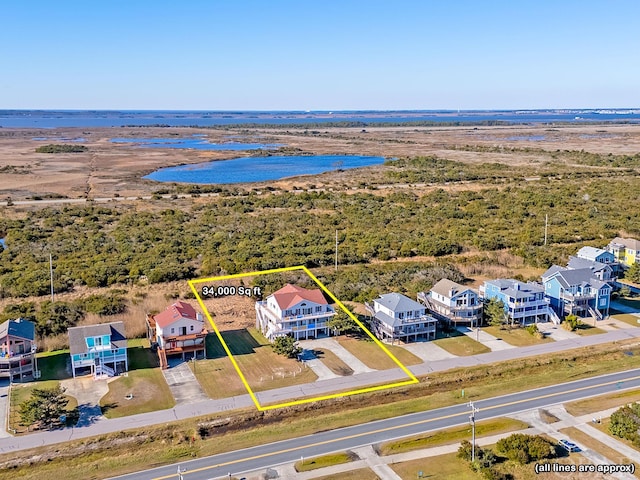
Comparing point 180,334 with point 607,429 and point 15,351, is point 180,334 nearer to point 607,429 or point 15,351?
point 15,351

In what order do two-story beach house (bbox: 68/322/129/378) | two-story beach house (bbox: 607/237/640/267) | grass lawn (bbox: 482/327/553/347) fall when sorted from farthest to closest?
two-story beach house (bbox: 607/237/640/267), grass lawn (bbox: 482/327/553/347), two-story beach house (bbox: 68/322/129/378)

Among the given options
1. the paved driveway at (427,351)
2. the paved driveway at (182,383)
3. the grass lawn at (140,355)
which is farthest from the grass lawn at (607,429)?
the grass lawn at (140,355)

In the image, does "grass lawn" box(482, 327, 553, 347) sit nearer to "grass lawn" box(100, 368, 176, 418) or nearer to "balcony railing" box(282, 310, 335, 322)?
"balcony railing" box(282, 310, 335, 322)

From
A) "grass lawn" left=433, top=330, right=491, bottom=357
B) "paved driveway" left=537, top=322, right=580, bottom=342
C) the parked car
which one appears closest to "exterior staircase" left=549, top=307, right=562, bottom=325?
"paved driveway" left=537, top=322, right=580, bottom=342

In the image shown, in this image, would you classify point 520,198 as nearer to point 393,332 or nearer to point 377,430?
point 393,332

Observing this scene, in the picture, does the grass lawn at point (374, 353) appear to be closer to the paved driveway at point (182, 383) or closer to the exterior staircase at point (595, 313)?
the paved driveway at point (182, 383)

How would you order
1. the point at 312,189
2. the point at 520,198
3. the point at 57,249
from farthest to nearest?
the point at 312,189 < the point at 520,198 < the point at 57,249

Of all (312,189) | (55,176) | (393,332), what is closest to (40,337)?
(393,332)
